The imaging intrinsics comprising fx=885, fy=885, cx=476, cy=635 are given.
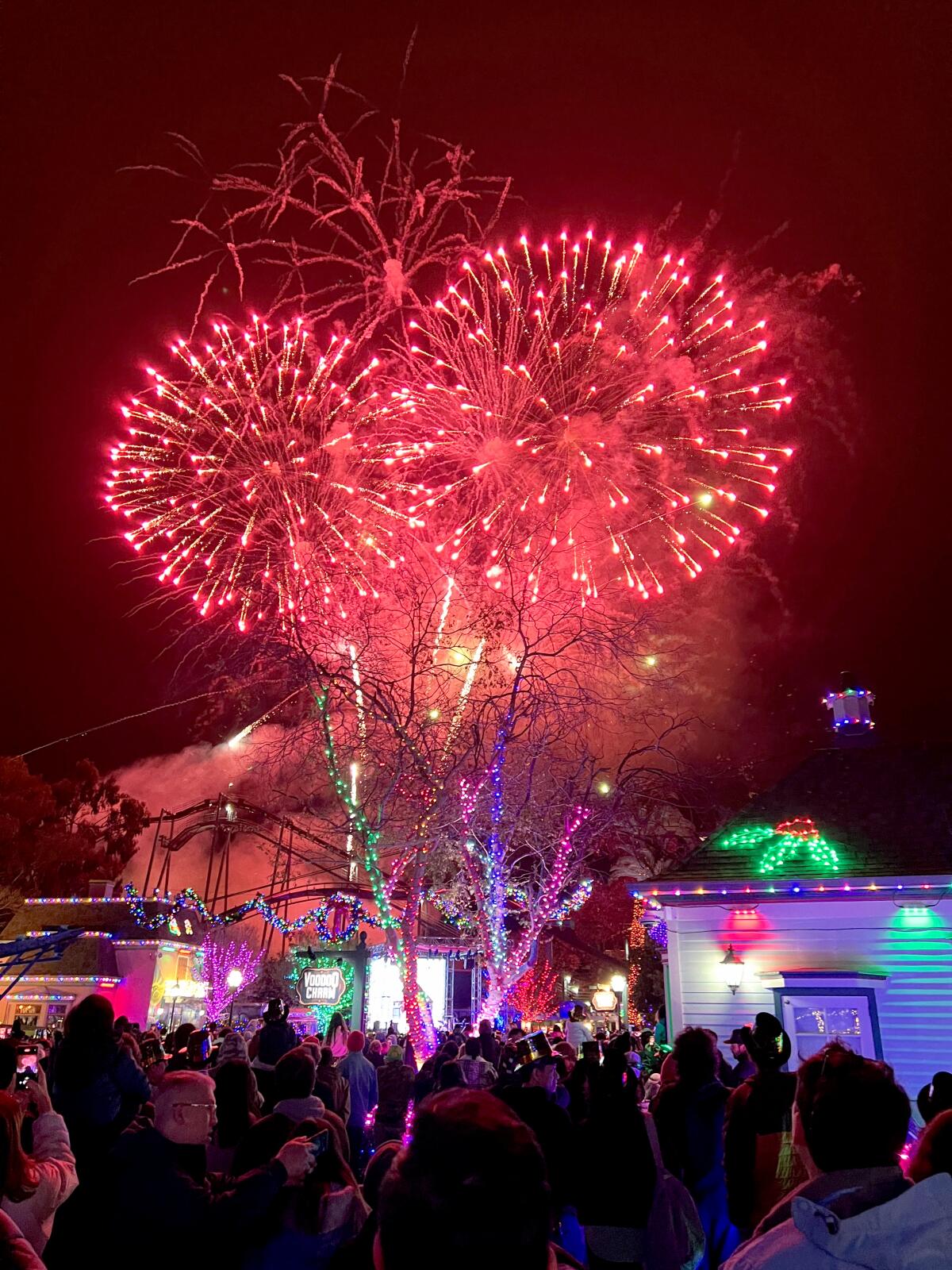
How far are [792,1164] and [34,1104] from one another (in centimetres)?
384

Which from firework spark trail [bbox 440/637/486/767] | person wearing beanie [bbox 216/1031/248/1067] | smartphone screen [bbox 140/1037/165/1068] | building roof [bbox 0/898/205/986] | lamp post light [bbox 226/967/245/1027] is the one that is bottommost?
smartphone screen [bbox 140/1037/165/1068]

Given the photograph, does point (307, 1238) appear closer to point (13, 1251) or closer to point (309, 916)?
point (13, 1251)

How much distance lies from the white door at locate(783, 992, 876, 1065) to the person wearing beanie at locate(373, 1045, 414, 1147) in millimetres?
7660

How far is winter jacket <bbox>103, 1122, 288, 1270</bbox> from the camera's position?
3.25m

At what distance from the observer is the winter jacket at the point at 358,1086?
10.0m

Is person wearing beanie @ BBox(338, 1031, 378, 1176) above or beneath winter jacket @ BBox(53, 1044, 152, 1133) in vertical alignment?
beneath

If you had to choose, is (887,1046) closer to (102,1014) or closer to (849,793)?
(849,793)

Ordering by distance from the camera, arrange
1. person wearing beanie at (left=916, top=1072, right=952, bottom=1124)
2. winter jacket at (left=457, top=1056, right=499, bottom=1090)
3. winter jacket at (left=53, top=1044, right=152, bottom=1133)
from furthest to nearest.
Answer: winter jacket at (left=457, top=1056, right=499, bottom=1090)
person wearing beanie at (left=916, top=1072, right=952, bottom=1124)
winter jacket at (left=53, top=1044, right=152, bottom=1133)

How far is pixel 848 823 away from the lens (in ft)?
51.8

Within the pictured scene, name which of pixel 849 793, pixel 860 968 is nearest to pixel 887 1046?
pixel 860 968

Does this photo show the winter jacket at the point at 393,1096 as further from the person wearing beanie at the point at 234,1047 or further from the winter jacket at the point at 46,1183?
the winter jacket at the point at 46,1183

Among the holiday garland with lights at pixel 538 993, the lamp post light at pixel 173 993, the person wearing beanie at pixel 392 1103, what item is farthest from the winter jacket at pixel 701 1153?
the holiday garland with lights at pixel 538 993

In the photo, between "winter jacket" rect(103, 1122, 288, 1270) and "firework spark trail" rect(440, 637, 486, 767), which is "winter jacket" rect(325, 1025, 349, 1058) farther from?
"winter jacket" rect(103, 1122, 288, 1270)

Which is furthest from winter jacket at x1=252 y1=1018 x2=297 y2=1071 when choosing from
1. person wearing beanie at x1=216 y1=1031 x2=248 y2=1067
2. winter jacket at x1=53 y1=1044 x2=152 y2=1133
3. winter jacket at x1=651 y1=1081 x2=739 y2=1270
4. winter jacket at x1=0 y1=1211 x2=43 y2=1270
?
winter jacket at x1=0 y1=1211 x2=43 y2=1270
